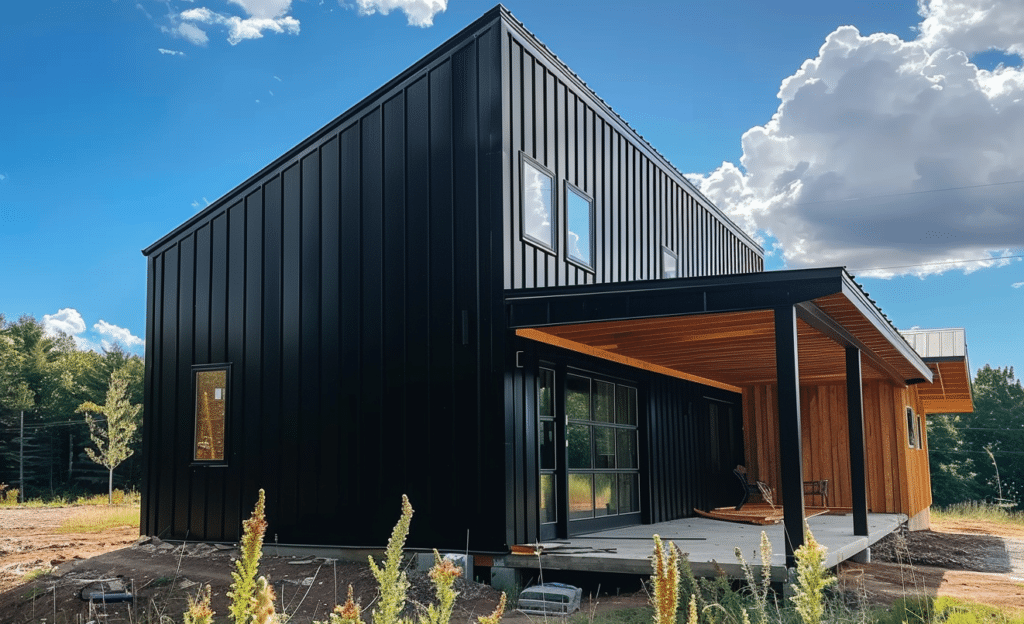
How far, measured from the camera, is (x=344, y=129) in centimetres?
1075

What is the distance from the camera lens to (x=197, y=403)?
11547 mm

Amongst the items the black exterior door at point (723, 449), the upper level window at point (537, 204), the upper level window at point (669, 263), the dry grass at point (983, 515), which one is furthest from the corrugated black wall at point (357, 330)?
the dry grass at point (983, 515)

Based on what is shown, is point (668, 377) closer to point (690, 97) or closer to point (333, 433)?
point (333, 433)

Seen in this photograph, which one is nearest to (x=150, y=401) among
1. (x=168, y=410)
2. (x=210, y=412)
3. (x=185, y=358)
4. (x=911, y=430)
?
(x=168, y=410)

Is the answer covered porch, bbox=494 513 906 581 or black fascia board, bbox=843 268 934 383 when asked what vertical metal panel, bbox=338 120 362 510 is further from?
black fascia board, bbox=843 268 934 383

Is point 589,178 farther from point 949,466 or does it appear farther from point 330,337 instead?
point 949,466

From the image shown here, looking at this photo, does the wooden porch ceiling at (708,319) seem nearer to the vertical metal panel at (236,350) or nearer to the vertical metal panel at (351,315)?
the vertical metal panel at (351,315)

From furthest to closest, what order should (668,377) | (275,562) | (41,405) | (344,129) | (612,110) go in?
(41,405) → (668,377) → (612,110) → (344,129) → (275,562)

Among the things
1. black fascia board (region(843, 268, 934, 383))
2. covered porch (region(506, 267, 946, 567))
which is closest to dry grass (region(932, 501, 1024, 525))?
covered porch (region(506, 267, 946, 567))

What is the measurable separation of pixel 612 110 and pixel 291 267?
4.85 meters

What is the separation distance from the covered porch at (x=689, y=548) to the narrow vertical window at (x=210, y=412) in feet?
13.9

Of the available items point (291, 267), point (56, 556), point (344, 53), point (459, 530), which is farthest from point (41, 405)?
point (459, 530)

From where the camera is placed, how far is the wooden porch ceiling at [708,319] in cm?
790

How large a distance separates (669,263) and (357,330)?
619 centimetres
